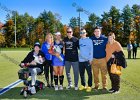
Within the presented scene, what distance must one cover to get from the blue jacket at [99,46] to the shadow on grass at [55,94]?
Answer: 1.15m

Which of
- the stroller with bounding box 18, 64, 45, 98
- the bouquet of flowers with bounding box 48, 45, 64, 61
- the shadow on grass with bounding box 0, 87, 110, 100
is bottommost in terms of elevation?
the shadow on grass with bounding box 0, 87, 110, 100

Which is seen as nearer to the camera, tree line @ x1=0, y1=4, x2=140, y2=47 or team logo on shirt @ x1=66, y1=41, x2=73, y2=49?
team logo on shirt @ x1=66, y1=41, x2=73, y2=49

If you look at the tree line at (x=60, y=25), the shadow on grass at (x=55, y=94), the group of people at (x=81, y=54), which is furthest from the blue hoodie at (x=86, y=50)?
the tree line at (x=60, y=25)

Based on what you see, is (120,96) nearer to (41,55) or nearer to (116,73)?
(116,73)

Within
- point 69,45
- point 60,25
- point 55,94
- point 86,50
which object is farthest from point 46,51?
point 60,25

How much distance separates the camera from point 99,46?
11.7 meters

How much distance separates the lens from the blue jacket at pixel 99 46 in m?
11.7

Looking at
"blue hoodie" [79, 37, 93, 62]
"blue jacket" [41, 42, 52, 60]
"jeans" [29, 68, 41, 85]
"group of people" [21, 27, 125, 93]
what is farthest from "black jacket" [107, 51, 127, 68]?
"jeans" [29, 68, 41, 85]

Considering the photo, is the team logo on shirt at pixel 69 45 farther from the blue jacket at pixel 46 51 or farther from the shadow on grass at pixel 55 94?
the shadow on grass at pixel 55 94

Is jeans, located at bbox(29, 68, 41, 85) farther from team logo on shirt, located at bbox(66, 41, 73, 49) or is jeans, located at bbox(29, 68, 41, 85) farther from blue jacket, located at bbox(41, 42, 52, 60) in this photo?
team logo on shirt, located at bbox(66, 41, 73, 49)

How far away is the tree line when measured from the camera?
9662 cm

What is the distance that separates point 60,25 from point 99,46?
323ft

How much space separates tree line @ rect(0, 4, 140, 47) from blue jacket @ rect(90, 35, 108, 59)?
81.9m

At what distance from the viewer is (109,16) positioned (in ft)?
341
